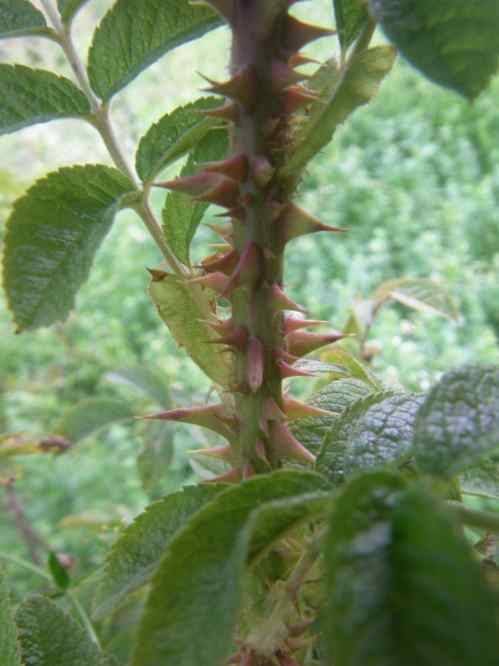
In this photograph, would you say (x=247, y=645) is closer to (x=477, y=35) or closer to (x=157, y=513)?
(x=157, y=513)

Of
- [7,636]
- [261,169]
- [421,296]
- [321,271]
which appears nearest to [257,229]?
[261,169]

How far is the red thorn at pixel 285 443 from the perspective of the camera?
1.44ft

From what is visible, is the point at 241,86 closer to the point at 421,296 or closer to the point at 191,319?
the point at 191,319

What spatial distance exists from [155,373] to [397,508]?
2.48ft

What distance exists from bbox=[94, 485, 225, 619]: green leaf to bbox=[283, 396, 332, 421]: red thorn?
77 mm

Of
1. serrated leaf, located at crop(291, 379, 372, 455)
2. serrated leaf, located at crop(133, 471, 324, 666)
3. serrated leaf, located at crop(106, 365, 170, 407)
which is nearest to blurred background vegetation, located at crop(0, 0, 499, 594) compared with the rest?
serrated leaf, located at crop(106, 365, 170, 407)

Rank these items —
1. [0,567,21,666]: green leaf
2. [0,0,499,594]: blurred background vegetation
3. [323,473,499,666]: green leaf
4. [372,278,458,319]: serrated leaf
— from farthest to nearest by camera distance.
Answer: [0,0,499,594]: blurred background vegetation
[372,278,458,319]: serrated leaf
[0,567,21,666]: green leaf
[323,473,499,666]: green leaf

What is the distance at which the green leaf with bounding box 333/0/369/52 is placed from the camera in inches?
15.9

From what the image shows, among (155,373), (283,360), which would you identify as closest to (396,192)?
(155,373)

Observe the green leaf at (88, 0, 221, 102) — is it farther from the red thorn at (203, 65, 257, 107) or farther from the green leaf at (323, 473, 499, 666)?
the green leaf at (323, 473, 499, 666)

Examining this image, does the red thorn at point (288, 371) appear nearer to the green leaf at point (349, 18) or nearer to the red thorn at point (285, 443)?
the red thorn at point (285, 443)

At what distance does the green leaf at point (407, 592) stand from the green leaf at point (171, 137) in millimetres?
304

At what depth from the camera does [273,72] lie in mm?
375

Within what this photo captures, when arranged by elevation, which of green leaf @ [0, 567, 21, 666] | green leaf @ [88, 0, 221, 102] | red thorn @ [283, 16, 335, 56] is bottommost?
green leaf @ [0, 567, 21, 666]
